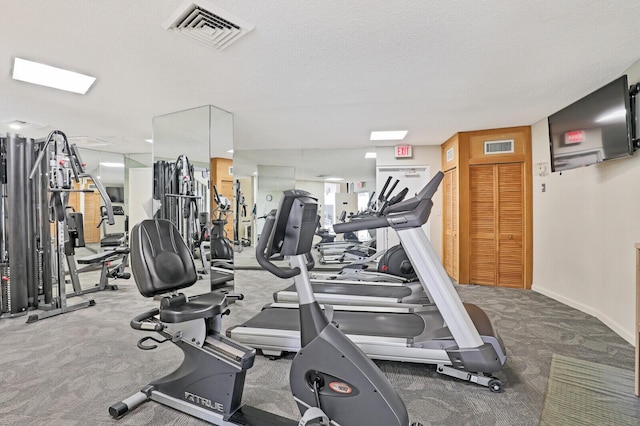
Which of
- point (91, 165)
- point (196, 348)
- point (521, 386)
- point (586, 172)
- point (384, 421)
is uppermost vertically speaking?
point (91, 165)

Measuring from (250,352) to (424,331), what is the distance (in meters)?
1.43

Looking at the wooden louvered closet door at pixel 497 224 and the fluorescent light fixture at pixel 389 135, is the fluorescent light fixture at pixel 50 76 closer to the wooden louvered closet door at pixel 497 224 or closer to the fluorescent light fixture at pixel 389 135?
the fluorescent light fixture at pixel 389 135

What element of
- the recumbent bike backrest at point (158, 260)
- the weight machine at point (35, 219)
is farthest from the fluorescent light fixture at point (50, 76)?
the recumbent bike backrest at point (158, 260)

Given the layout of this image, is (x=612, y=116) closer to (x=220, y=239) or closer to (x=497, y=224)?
(x=497, y=224)

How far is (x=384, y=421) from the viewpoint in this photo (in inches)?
56.6

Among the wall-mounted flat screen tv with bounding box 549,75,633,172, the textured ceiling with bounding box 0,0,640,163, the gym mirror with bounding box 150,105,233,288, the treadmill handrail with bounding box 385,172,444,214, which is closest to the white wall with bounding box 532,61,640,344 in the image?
the wall-mounted flat screen tv with bounding box 549,75,633,172

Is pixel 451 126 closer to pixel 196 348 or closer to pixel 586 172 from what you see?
pixel 586 172

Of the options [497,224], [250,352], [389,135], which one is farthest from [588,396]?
[389,135]

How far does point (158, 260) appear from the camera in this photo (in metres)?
2.05

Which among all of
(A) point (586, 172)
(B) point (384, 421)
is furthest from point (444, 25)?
(A) point (586, 172)

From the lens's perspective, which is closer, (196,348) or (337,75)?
(196,348)

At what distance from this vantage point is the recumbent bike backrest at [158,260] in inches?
77.3

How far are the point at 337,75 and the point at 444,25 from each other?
3.68 ft

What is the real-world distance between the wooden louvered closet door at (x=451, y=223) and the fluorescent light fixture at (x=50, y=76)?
5.32 m
